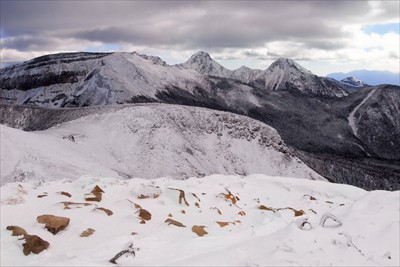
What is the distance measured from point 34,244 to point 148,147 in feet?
164

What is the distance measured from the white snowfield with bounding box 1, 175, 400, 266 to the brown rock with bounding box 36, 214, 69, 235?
0.39 ft

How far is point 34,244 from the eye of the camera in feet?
28.0

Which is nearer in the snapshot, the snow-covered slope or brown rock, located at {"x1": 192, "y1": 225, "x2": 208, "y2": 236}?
brown rock, located at {"x1": 192, "y1": 225, "x2": 208, "y2": 236}

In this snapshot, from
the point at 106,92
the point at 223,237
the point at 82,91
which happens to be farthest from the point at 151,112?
the point at 82,91

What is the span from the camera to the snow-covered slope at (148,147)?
3794 centimetres

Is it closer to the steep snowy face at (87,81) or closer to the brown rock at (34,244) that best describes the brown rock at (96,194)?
the brown rock at (34,244)

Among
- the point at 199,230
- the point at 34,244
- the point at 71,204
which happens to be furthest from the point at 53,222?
the point at 199,230

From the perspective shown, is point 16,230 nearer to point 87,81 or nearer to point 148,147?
point 148,147

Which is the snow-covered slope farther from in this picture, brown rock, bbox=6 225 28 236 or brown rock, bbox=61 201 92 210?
brown rock, bbox=6 225 28 236

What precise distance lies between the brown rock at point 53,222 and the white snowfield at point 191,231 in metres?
0.12

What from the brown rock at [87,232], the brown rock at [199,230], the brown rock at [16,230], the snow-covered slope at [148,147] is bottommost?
the snow-covered slope at [148,147]

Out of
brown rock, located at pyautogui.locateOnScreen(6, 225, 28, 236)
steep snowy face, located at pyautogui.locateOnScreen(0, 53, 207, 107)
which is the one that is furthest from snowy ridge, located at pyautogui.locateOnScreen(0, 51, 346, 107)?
brown rock, located at pyautogui.locateOnScreen(6, 225, 28, 236)

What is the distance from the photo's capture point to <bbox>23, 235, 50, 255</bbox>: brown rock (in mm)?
8391

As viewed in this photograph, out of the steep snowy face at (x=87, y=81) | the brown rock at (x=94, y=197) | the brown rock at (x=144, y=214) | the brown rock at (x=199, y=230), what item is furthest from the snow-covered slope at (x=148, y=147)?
the steep snowy face at (x=87, y=81)
